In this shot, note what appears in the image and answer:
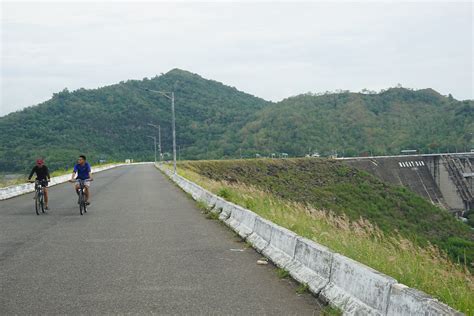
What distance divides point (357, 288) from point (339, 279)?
0.63 metres

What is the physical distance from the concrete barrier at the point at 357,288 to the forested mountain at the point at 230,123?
369 ft

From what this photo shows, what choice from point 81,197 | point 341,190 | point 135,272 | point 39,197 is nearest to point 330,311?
point 135,272

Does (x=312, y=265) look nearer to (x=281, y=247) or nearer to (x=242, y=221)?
(x=281, y=247)

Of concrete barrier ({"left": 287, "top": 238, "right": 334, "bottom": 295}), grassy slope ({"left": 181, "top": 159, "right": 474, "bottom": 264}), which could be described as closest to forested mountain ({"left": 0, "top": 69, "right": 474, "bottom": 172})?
grassy slope ({"left": 181, "top": 159, "right": 474, "bottom": 264})

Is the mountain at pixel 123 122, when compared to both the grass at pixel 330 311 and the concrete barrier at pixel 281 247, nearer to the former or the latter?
the concrete barrier at pixel 281 247

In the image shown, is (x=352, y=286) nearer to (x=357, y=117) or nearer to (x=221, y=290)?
(x=221, y=290)

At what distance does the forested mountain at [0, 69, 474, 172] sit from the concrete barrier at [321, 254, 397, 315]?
369 ft

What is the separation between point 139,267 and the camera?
30.4ft

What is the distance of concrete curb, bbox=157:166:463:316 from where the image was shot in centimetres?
480

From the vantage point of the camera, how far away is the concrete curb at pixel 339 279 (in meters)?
4.80

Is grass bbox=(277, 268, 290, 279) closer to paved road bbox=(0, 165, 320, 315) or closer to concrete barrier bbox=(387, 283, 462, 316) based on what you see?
paved road bbox=(0, 165, 320, 315)

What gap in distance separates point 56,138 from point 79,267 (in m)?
116

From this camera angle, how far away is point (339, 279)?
260 inches

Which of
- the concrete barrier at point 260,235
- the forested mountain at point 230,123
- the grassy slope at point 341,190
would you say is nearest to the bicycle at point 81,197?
the concrete barrier at point 260,235
